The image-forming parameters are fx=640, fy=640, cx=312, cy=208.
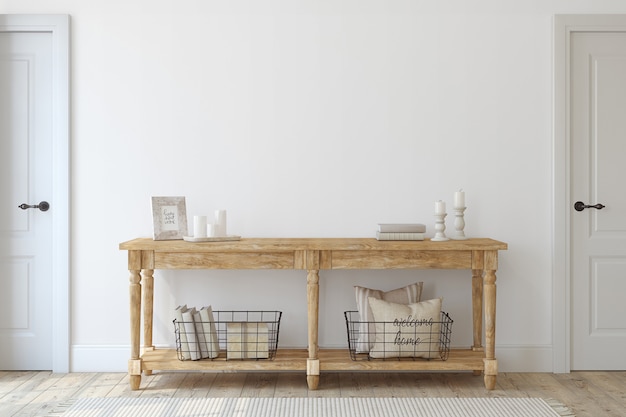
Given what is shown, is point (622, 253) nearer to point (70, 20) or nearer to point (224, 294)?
point (224, 294)

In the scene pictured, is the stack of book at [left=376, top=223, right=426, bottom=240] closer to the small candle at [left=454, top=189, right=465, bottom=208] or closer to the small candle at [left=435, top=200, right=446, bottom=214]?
the small candle at [left=435, top=200, right=446, bottom=214]

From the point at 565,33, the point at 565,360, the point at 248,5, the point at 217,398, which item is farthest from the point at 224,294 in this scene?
the point at 565,33

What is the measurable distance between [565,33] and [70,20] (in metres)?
2.81

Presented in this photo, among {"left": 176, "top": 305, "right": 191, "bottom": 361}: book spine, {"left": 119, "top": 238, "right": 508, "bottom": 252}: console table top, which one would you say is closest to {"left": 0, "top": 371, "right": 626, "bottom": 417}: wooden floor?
{"left": 176, "top": 305, "right": 191, "bottom": 361}: book spine

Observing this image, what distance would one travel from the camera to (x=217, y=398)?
3.14m

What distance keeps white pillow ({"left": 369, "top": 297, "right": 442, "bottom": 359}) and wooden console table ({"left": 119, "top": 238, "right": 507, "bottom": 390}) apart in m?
0.06

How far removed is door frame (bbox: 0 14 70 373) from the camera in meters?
3.62

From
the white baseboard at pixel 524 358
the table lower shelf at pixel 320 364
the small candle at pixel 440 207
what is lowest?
the white baseboard at pixel 524 358

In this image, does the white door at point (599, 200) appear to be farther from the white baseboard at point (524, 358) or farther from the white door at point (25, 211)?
the white door at point (25, 211)

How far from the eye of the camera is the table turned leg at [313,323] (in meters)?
3.22

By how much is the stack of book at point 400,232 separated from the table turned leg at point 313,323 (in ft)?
1.37

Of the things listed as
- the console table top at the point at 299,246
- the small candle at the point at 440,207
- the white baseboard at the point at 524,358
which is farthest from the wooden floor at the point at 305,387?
the small candle at the point at 440,207

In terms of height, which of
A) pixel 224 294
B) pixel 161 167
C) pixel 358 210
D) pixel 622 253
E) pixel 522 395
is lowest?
pixel 522 395

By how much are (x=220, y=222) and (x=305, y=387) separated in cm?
97
